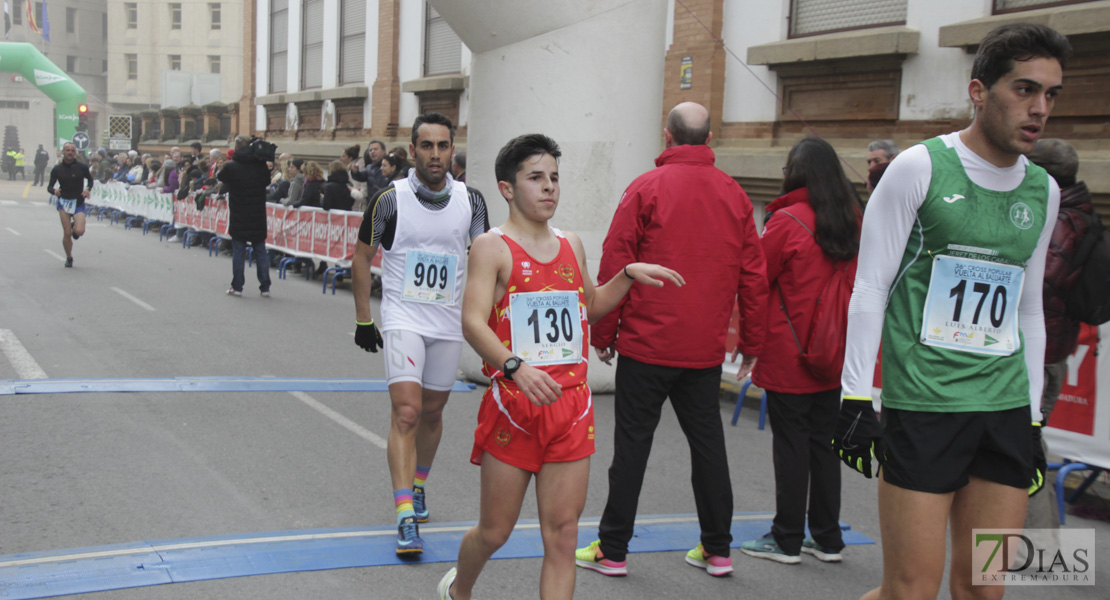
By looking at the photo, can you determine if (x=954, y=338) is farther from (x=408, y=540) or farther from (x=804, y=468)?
(x=408, y=540)

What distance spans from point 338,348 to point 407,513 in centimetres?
588

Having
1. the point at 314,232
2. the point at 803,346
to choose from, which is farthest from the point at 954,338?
the point at 314,232

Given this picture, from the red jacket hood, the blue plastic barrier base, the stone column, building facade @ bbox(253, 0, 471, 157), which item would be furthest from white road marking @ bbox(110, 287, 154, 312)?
the red jacket hood

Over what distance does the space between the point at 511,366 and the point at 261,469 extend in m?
3.16

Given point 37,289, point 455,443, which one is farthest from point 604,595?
point 37,289

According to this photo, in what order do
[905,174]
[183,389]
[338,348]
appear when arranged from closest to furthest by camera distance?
[905,174] → [183,389] → [338,348]

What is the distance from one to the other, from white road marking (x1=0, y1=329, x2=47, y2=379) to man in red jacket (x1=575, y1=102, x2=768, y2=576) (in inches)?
229

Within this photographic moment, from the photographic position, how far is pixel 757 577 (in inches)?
185

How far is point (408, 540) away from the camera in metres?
4.60

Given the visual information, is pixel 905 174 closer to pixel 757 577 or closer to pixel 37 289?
pixel 757 577

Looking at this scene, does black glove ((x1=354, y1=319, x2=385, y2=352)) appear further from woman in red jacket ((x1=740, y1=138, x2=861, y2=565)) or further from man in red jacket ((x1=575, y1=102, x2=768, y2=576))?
woman in red jacket ((x1=740, y1=138, x2=861, y2=565))

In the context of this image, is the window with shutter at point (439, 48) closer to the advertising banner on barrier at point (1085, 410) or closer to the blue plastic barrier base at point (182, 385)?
the blue plastic barrier base at point (182, 385)

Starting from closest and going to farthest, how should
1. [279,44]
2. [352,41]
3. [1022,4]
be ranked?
[1022,4] → [352,41] → [279,44]

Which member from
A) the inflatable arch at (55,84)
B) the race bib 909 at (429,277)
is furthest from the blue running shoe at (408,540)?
the inflatable arch at (55,84)
